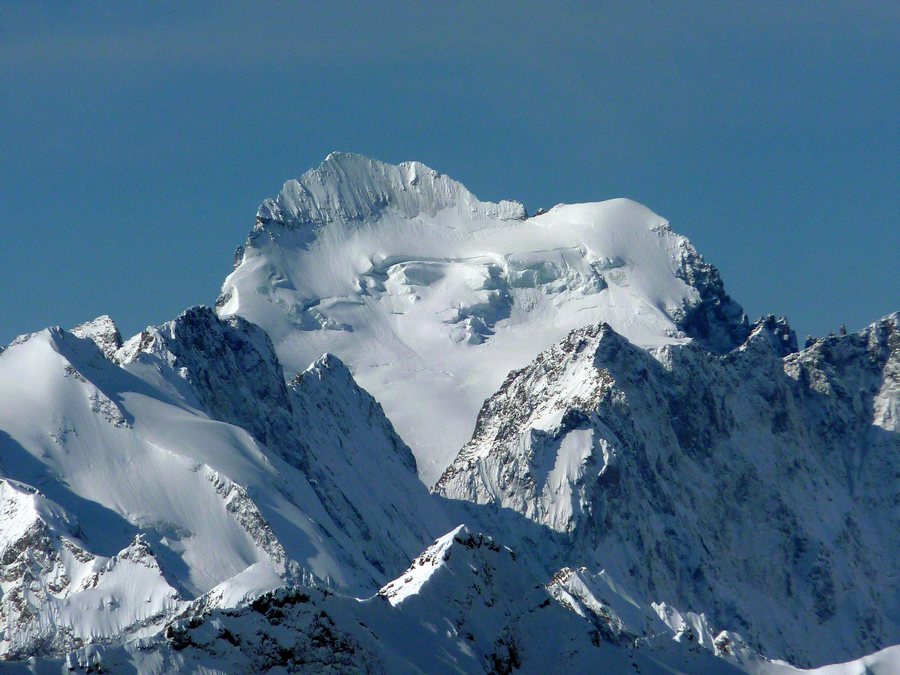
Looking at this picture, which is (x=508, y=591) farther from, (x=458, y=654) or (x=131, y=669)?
(x=131, y=669)

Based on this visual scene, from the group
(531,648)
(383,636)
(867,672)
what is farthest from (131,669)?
(867,672)

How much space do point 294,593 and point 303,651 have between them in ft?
11.4

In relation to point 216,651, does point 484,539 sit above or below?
above

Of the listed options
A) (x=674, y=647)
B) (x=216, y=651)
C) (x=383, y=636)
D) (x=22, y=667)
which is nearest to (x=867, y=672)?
(x=674, y=647)

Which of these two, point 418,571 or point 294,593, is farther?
point 418,571

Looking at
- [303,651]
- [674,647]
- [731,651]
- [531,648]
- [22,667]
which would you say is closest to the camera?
[22,667]

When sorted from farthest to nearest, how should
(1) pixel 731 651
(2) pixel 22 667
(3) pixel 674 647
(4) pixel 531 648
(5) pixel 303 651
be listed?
(1) pixel 731 651 < (3) pixel 674 647 < (4) pixel 531 648 < (5) pixel 303 651 < (2) pixel 22 667

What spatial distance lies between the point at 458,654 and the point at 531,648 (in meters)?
7.80

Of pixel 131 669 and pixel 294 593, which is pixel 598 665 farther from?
pixel 131 669

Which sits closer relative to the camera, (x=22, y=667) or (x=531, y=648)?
(x=22, y=667)

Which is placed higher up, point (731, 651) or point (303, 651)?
point (731, 651)

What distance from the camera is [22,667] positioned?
5325 inches

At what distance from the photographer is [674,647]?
17450 centimetres

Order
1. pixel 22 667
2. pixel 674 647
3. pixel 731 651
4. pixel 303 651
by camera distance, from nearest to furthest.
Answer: pixel 22 667, pixel 303 651, pixel 674 647, pixel 731 651
